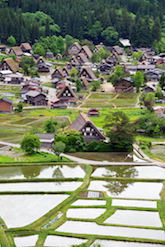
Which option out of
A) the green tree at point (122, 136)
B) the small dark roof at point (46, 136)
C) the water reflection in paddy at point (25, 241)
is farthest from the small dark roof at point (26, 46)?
the water reflection in paddy at point (25, 241)

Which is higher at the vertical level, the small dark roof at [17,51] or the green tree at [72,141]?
the green tree at [72,141]

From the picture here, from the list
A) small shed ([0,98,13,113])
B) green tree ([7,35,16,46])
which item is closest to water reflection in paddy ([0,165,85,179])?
small shed ([0,98,13,113])

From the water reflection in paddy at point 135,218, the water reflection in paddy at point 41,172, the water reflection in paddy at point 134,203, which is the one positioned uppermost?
the water reflection in paddy at point 135,218

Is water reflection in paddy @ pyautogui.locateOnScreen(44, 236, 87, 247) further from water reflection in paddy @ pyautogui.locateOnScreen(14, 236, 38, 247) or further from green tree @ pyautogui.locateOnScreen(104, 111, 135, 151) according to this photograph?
green tree @ pyautogui.locateOnScreen(104, 111, 135, 151)

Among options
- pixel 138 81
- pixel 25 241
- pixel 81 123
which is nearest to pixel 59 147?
pixel 81 123

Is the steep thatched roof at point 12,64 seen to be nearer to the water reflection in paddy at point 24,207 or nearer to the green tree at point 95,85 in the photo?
the green tree at point 95,85

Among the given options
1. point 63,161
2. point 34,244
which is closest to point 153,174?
point 63,161

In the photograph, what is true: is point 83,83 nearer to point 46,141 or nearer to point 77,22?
point 46,141

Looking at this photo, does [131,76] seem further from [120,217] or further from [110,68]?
[120,217]
